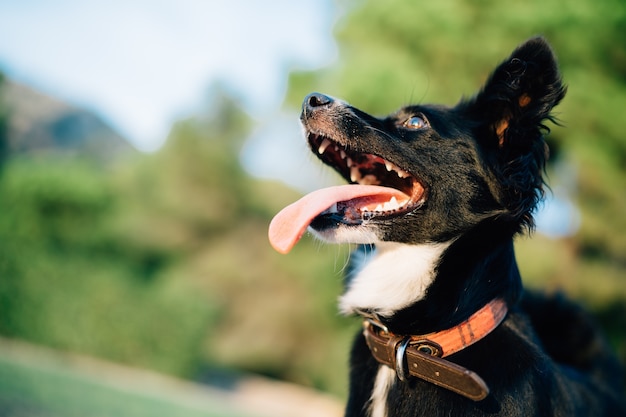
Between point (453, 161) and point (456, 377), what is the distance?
0.98 meters

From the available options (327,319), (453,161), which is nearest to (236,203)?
(327,319)

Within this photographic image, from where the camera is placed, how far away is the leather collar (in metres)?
2.04

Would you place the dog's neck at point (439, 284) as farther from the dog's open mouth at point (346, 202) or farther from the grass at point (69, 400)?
the grass at point (69, 400)

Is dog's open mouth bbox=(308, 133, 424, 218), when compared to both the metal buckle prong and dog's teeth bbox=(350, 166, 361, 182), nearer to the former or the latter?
dog's teeth bbox=(350, 166, 361, 182)

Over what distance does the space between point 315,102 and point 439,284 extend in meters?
0.99

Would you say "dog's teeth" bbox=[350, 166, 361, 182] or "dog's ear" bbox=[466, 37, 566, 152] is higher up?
"dog's ear" bbox=[466, 37, 566, 152]

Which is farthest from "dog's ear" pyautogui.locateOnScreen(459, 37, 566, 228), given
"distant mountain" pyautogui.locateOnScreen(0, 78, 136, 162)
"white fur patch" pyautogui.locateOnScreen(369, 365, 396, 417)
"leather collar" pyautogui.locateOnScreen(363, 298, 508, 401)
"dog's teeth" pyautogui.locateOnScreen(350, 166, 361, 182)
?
"distant mountain" pyautogui.locateOnScreen(0, 78, 136, 162)

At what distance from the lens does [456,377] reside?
2014 millimetres

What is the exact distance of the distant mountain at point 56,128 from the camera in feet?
185

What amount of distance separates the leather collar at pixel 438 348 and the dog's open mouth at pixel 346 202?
1.67 feet

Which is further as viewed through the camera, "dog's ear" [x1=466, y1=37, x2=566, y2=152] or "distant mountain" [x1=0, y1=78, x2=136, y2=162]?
"distant mountain" [x1=0, y1=78, x2=136, y2=162]

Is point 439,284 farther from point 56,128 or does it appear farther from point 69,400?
point 56,128

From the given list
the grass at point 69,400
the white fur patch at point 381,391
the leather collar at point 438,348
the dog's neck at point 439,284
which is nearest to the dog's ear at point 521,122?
the dog's neck at point 439,284

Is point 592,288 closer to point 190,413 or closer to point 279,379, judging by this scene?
point 190,413
